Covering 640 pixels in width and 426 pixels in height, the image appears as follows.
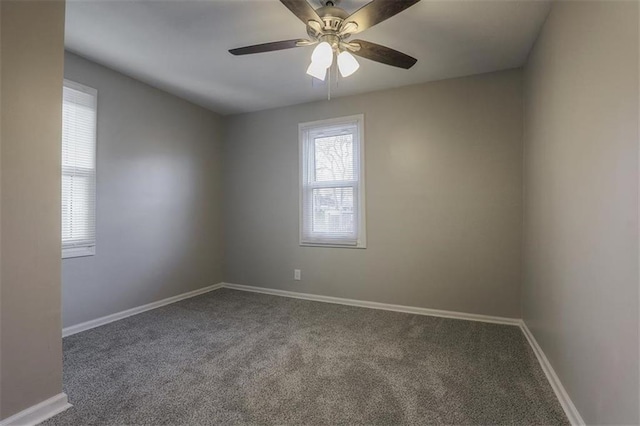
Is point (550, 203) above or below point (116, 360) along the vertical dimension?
above

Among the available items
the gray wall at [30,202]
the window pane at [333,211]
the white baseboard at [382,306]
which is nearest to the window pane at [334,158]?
the window pane at [333,211]

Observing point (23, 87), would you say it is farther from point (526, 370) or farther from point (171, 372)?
point (526, 370)

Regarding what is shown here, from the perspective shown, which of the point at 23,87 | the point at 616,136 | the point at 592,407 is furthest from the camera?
the point at 23,87

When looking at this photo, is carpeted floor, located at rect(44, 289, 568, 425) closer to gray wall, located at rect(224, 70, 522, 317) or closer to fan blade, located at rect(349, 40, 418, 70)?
gray wall, located at rect(224, 70, 522, 317)

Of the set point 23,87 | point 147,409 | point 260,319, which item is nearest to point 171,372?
point 147,409

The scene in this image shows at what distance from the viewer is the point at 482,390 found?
6.29 ft

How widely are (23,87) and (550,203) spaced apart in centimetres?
313

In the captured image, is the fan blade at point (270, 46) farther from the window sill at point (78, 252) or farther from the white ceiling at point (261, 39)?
the window sill at point (78, 252)

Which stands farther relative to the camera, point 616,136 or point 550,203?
point 550,203

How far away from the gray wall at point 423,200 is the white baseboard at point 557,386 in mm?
687

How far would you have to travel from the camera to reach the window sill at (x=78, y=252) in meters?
2.77

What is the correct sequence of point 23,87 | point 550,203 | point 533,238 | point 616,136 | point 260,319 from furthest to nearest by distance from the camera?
point 260,319 < point 533,238 < point 550,203 < point 23,87 < point 616,136

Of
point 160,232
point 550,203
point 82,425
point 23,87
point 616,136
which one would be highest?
point 23,87

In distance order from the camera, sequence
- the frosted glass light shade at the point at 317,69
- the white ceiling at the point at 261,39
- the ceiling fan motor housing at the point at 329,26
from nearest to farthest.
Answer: the ceiling fan motor housing at the point at 329,26 → the frosted glass light shade at the point at 317,69 → the white ceiling at the point at 261,39
